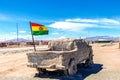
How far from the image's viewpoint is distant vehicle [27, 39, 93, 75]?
1325 centimetres

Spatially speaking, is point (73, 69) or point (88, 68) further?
point (88, 68)

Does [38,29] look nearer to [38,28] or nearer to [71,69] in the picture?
[38,28]

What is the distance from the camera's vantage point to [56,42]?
640 inches

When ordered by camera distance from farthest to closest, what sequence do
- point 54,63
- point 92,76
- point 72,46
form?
point 72,46
point 92,76
point 54,63

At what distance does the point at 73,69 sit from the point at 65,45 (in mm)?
1963

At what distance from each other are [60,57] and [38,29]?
123 inches

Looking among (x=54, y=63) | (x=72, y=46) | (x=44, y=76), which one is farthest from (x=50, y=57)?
(x=72, y=46)

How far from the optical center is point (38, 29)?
50.8ft

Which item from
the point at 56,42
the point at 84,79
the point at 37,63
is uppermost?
the point at 56,42

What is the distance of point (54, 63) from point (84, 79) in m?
1.86

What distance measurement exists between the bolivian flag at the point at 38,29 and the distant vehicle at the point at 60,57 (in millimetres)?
1132

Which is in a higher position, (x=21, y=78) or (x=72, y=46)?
A: (x=72, y=46)

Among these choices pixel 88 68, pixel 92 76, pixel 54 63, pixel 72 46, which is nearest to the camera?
pixel 54 63

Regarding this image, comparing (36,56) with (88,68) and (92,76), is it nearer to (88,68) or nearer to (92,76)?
(92,76)
